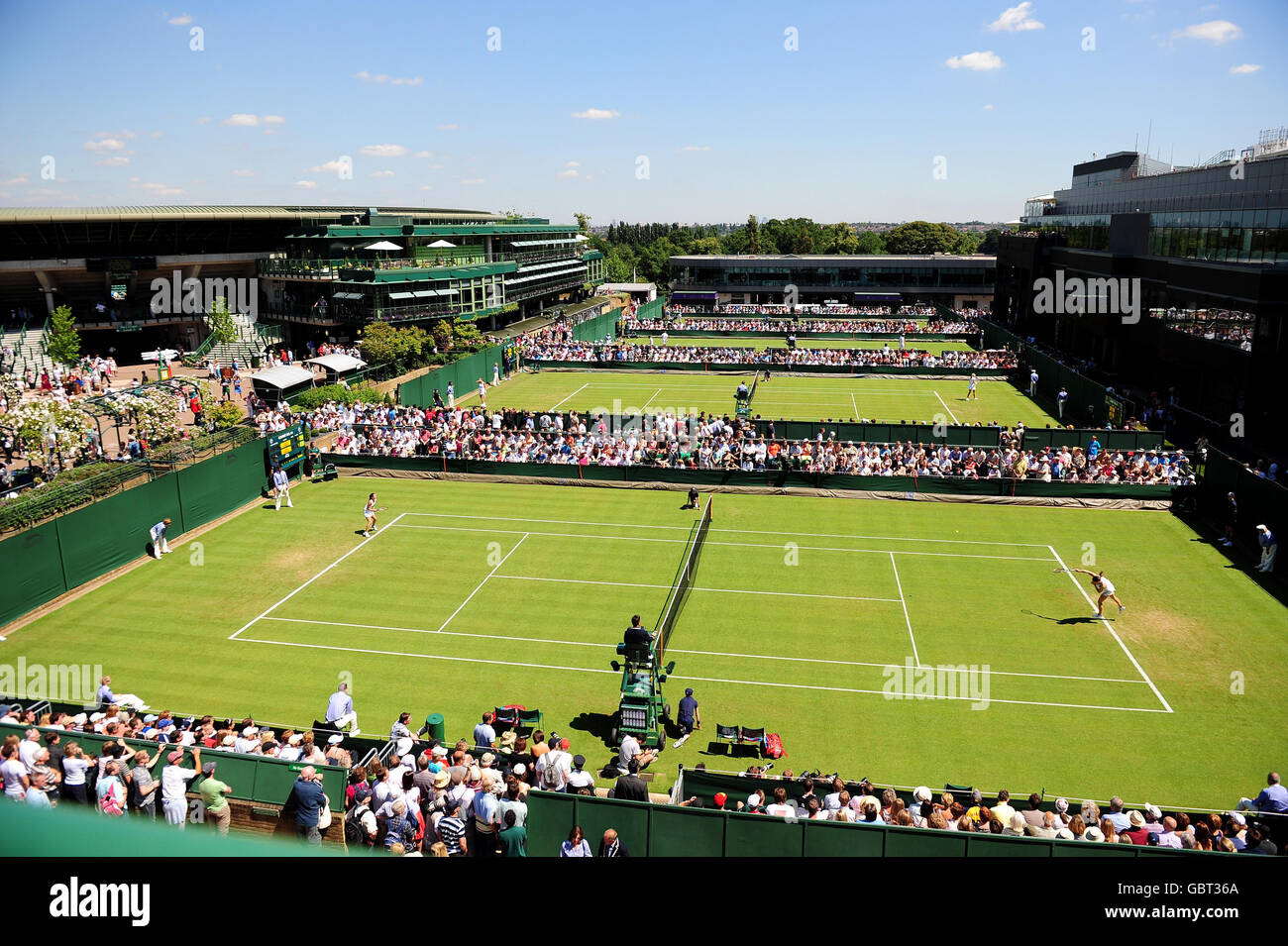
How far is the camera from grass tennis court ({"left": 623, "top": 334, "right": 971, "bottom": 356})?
71250mm

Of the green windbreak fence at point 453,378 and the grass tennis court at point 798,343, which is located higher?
the grass tennis court at point 798,343

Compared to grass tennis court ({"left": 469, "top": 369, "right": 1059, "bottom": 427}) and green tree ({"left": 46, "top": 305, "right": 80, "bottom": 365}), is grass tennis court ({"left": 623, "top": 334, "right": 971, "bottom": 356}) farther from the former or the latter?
green tree ({"left": 46, "top": 305, "right": 80, "bottom": 365})

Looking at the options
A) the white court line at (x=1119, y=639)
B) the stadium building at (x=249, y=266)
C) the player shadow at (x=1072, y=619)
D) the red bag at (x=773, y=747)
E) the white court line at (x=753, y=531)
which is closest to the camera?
the red bag at (x=773, y=747)

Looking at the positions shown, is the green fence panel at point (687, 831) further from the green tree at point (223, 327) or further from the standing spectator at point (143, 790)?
the green tree at point (223, 327)

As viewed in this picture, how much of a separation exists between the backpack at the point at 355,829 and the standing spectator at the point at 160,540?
16593mm

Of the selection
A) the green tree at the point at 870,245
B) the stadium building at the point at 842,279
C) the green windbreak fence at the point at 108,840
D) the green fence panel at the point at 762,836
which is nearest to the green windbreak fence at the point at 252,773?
the green fence panel at the point at 762,836

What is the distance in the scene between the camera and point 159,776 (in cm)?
1242

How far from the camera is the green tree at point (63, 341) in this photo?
163ft

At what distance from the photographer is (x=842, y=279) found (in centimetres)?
10656

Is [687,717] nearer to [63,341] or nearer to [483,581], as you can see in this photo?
[483,581]

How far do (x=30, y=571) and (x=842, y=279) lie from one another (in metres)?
97.6

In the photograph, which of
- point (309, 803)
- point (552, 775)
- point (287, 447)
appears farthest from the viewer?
point (287, 447)

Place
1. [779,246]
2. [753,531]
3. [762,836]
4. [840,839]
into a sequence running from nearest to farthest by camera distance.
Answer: [840,839] → [762,836] → [753,531] → [779,246]

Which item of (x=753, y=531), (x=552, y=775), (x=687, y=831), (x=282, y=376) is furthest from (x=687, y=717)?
(x=282, y=376)
